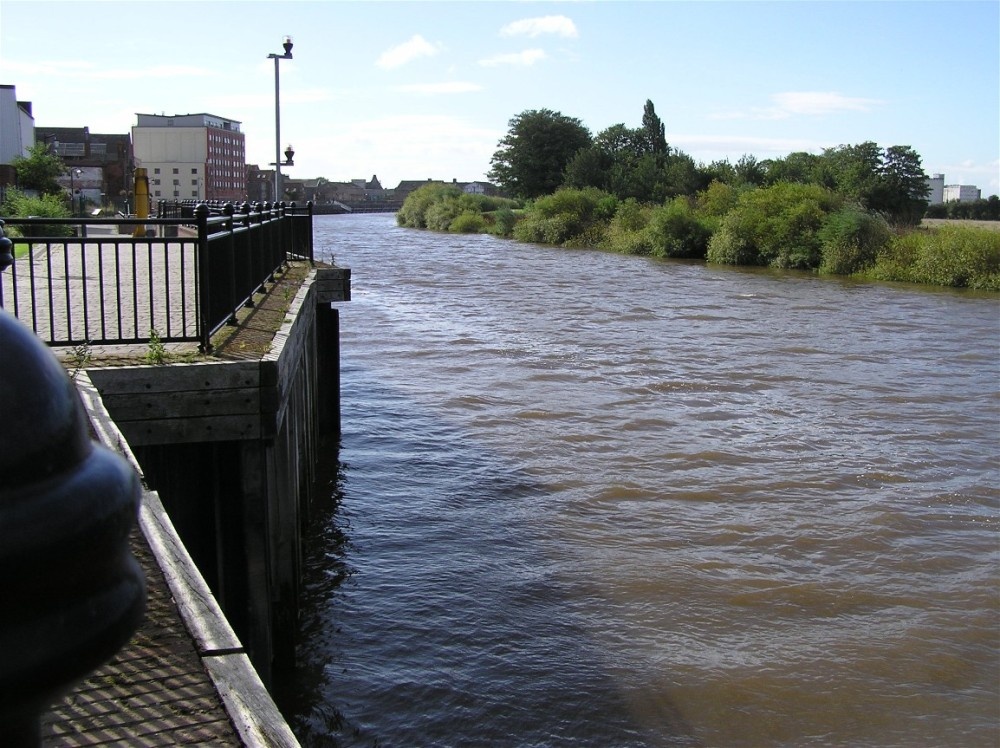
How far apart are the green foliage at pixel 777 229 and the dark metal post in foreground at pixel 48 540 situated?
44818 mm

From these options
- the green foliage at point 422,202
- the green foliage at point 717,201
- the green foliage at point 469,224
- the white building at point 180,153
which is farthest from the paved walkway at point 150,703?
the white building at point 180,153

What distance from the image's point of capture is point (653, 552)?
991 centimetres

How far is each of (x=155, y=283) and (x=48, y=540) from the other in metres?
12.5

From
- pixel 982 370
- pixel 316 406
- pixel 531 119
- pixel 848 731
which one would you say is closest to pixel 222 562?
pixel 848 731

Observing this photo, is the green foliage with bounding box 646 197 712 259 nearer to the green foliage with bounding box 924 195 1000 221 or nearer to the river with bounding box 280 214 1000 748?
the river with bounding box 280 214 1000 748

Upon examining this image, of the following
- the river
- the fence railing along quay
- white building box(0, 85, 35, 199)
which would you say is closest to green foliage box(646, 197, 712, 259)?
the river

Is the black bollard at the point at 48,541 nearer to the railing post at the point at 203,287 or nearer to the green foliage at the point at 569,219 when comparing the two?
the railing post at the point at 203,287

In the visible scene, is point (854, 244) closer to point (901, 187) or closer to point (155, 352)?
point (901, 187)

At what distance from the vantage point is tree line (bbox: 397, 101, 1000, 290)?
3972 centimetres

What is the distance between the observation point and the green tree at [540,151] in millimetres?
97250

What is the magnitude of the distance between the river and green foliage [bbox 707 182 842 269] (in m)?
23.9

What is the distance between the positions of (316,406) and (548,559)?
4442mm

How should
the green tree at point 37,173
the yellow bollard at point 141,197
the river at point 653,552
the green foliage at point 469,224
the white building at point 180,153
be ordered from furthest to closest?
1. the white building at point 180,153
2. the green foliage at point 469,224
3. the green tree at point 37,173
4. the yellow bollard at point 141,197
5. the river at point 653,552

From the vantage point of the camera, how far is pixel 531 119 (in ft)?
327
